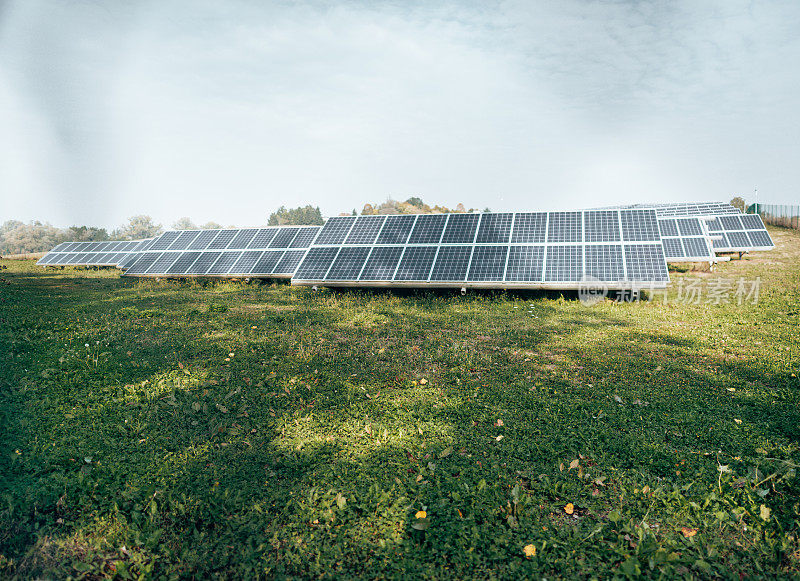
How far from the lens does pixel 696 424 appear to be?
5.44m

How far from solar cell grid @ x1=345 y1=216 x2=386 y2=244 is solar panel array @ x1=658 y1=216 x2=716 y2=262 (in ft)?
44.6

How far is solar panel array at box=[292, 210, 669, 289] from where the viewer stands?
43.4 feet

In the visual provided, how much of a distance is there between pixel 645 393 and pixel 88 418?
7.69 metres

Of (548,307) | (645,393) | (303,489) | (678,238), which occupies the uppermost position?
(303,489)

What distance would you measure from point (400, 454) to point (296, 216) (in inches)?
3473

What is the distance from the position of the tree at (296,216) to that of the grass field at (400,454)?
7753 centimetres

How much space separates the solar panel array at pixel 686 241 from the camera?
69.3ft

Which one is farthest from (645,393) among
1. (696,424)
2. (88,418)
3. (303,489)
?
(88,418)

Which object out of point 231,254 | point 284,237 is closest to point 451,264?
point 284,237

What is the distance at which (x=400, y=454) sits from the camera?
4.80m

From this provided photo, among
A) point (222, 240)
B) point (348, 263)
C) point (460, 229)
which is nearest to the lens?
point (348, 263)

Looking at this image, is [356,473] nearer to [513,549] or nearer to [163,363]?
[513,549]

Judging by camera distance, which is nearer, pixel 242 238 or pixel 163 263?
pixel 163 263

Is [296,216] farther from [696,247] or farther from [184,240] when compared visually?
[696,247]
